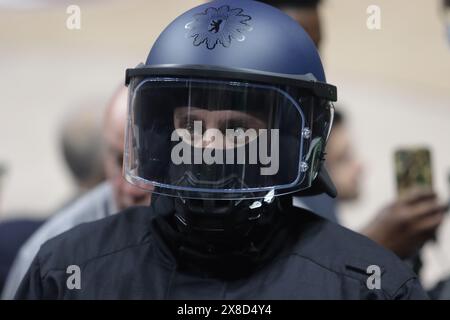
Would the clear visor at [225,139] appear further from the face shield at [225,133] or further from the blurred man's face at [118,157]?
the blurred man's face at [118,157]

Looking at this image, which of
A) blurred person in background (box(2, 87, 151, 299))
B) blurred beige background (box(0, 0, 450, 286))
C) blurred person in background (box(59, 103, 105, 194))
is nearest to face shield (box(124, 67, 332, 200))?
blurred person in background (box(2, 87, 151, 299))

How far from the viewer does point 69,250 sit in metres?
1.17

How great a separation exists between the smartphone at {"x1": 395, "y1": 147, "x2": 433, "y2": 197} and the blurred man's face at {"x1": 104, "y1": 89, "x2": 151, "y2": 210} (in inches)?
21.1

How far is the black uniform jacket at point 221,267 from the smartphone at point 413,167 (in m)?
0.47

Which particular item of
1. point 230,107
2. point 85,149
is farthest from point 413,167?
point 85,149

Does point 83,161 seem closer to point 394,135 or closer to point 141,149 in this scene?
point 141,149

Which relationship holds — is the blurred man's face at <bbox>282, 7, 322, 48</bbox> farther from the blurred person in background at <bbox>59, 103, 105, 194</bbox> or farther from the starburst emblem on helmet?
the blurred person in background at <bbox>59, 103, 105, 194</bbox>

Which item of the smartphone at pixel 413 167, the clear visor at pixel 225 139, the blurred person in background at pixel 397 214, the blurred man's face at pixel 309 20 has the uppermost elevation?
the blurred man's face at pixel 309 20

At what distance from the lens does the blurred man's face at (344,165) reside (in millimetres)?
2902

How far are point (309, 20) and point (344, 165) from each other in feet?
4.48

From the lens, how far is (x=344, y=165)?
9.98ft

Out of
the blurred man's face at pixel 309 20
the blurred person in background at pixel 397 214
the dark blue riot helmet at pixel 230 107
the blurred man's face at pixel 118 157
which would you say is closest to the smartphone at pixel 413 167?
the blurred person in background at pixel 397 214
